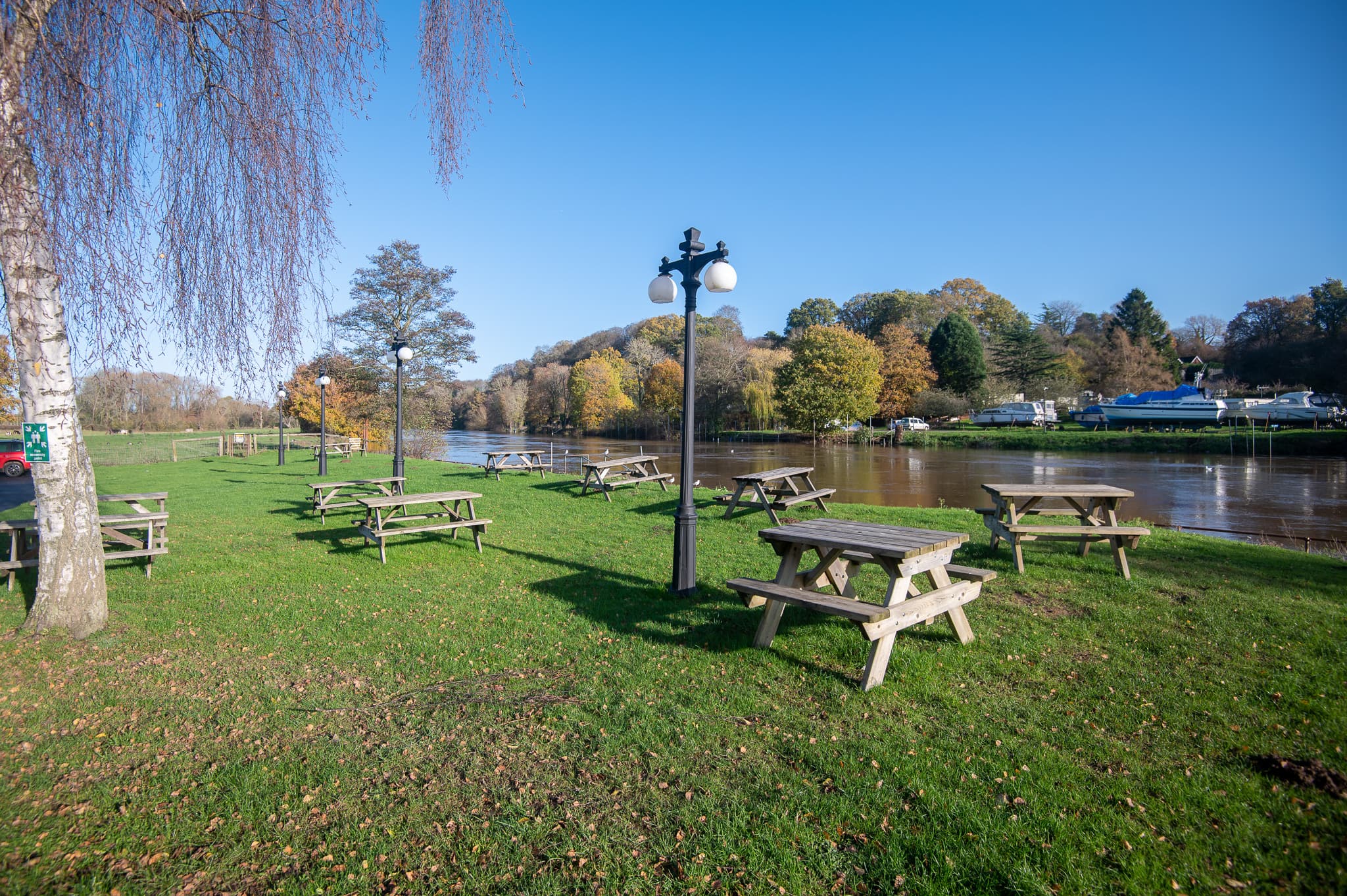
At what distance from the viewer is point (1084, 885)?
8.07ft

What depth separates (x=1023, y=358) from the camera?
62.4 m

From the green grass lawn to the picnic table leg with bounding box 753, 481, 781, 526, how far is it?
367 centimetres

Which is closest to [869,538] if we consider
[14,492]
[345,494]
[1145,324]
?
[345,494]

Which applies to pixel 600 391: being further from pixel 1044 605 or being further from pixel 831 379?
pixel 1044 605

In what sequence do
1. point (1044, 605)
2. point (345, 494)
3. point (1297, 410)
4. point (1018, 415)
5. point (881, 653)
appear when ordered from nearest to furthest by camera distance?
point (881, 653), point (1044, 605), point (345, 494), point (1297, 410), point (1018, 415)

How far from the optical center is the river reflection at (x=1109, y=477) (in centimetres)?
1698

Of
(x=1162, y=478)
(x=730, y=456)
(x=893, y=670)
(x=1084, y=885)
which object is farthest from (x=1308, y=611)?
(x=730, y=456)

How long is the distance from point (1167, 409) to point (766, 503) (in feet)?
180

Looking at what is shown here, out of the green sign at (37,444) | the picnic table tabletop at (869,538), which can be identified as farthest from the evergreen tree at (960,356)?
the green sign at (37,444)

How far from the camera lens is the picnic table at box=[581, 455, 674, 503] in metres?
13.8

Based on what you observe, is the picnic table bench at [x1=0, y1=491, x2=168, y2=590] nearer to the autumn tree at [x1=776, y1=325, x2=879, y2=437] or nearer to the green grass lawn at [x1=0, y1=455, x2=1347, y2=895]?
the green grass lawn at [x1=0, y1=455, x2=1347, y2=895]

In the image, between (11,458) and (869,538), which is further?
(11,458)

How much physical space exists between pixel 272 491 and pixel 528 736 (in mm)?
15437

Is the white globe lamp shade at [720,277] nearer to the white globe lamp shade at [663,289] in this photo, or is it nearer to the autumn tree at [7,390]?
the white globe lamp shade at [663,289]
